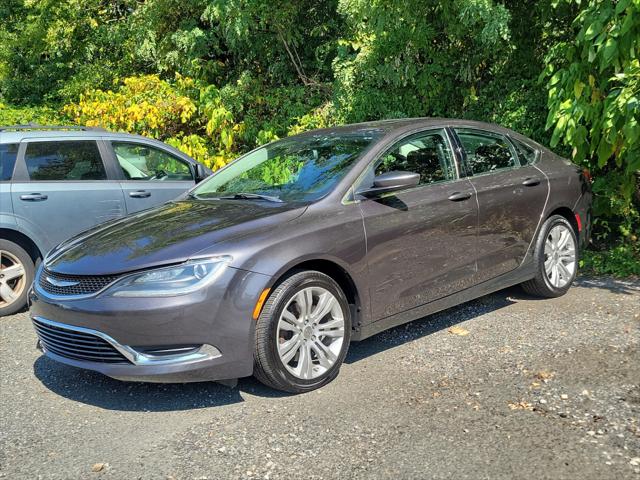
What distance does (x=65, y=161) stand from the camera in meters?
6.80

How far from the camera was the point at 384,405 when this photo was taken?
13.4 ft

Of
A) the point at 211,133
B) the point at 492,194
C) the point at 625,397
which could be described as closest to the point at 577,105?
the point at 492,194

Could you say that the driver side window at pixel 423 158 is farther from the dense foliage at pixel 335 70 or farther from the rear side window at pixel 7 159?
the rear side window at pixel 7 159

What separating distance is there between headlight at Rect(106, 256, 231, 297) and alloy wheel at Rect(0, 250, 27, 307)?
287 cm

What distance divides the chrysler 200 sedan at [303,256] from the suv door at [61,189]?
5.93 feet

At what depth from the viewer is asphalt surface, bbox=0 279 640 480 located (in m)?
3.41

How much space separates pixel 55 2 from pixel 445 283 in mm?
13661

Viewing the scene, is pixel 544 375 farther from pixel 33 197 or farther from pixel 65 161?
pixel 65 161

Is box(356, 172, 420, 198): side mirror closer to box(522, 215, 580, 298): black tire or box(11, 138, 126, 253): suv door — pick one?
box(522, 215, 580, 298): black tire

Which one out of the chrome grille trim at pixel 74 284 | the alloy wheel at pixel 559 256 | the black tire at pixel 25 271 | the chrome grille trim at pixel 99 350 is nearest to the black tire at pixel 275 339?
the chrome grille trim at pixel 99 350

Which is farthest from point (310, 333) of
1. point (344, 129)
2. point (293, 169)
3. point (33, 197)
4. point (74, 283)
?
point (33, 197)

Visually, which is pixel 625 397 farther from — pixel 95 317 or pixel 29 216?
pixel 29 216

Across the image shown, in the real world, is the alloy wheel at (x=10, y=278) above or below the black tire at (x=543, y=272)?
above

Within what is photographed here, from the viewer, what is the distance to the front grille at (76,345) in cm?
399
